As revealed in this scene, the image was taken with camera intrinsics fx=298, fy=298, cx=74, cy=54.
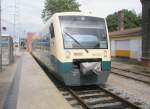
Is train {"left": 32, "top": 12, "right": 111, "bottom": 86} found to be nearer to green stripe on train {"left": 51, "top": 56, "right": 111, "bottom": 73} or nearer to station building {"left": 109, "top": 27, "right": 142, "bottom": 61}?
green stripe on train {"left": 51, "top": 56, "right": 111, "bottom": 73}

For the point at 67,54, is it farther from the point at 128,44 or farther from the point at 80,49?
the point at 128,44

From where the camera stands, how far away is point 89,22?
38.7 feet

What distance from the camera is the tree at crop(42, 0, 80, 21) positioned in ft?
178

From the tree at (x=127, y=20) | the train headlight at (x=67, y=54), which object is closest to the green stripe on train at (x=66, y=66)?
the train headlight at (x=67, y=54)

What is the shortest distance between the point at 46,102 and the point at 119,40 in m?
27.4

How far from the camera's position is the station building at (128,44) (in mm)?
29016

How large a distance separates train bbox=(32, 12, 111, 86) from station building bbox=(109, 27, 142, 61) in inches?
660

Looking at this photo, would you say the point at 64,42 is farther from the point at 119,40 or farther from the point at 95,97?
the point at 119,40

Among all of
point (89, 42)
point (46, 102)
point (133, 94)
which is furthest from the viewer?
point (89, 42)

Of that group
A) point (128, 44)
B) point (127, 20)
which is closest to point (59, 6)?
point (127, 20)

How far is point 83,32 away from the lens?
11508mm

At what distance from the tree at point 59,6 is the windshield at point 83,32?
4227 centimetres

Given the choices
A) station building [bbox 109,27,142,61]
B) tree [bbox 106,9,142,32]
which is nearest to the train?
station building [bbox 109,27,142,61]

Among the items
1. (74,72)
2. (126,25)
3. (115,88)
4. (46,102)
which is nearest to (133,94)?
(115,88)
